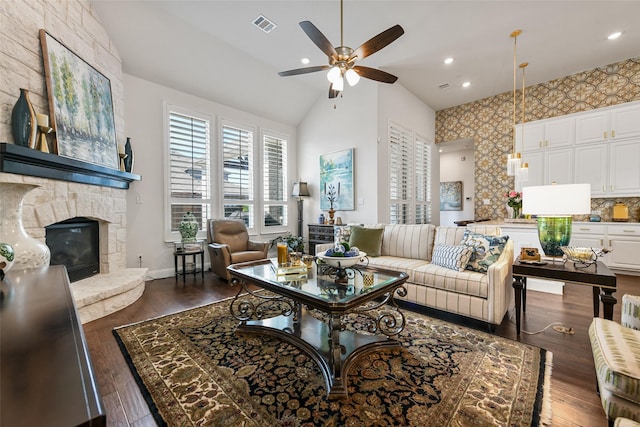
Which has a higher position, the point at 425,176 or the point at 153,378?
the point at 425,176

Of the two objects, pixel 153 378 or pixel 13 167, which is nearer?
pixel 153 378

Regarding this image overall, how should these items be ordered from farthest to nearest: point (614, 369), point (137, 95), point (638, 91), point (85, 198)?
point (638, 91), point (137, 95), point (85, 198), point (614, 369)

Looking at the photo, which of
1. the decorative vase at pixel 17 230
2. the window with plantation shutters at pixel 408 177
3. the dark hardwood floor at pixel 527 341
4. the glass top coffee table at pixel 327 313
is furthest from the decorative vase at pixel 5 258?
the window with plantation shutters at pixel 408 177

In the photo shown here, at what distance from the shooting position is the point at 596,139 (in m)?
4.58

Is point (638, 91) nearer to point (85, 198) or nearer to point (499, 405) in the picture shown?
point (499, 405)

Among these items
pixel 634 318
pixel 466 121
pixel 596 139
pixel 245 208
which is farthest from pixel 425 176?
pixel 634 318

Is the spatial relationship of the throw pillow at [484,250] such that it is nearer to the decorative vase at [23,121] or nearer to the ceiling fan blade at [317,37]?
the ceiling fan blade at [317,37]

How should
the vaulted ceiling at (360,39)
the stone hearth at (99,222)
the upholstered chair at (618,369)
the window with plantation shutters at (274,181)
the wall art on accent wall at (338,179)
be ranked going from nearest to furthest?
the upholstered chair at (618,369) → the stone hearth at (99,222) → the vaulted ceiling at (360,39) → the wall art on accent wall at (338,179) → the window with plantation shutters at (274,181)

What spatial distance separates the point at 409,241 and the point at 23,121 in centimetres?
402

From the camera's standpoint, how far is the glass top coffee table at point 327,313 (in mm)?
1683

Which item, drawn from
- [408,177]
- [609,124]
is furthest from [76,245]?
[609,124]

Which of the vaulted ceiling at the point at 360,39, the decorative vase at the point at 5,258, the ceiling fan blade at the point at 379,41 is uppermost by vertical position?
the vaulted ceiling at the point at 360,39

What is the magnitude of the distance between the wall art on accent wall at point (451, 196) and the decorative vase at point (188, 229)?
7309 millimetres

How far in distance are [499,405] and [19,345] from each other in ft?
6.76
